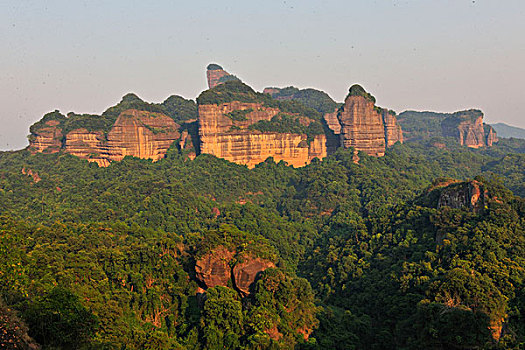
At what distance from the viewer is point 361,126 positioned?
77250mm

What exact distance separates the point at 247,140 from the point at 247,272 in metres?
48.7

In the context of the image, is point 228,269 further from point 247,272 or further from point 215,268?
point 247,272

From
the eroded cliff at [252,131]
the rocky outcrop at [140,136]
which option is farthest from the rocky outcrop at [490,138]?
the rocky outcrop at [140,136]

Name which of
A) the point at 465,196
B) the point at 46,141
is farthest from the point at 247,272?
the point at 46,141

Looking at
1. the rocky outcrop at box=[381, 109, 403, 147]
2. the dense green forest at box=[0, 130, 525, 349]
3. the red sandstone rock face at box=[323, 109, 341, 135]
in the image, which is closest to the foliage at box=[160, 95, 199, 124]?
the red sandstone rock face at box=[323, 109, 341, 135]

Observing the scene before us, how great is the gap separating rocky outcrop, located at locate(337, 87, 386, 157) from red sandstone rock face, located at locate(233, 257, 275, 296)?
164 feet

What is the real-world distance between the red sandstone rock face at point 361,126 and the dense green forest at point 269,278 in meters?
22.3

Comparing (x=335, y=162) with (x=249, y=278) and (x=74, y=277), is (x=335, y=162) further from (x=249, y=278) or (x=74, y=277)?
(x=74, y=277)

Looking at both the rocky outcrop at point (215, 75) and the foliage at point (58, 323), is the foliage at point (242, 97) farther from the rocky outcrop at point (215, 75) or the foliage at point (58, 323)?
the foliage at point (58, 323)

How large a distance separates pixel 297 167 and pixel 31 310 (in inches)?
2592

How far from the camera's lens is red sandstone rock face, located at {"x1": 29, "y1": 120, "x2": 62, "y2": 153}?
74.8 metres

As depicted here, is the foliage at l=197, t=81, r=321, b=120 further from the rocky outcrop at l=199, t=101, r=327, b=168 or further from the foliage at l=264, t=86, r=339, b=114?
the foliage at l=264, t=86, r=339, b=114

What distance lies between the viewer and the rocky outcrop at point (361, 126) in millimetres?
75938

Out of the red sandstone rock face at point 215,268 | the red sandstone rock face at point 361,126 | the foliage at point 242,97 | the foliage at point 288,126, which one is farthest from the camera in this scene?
the foliage at point 288,126
